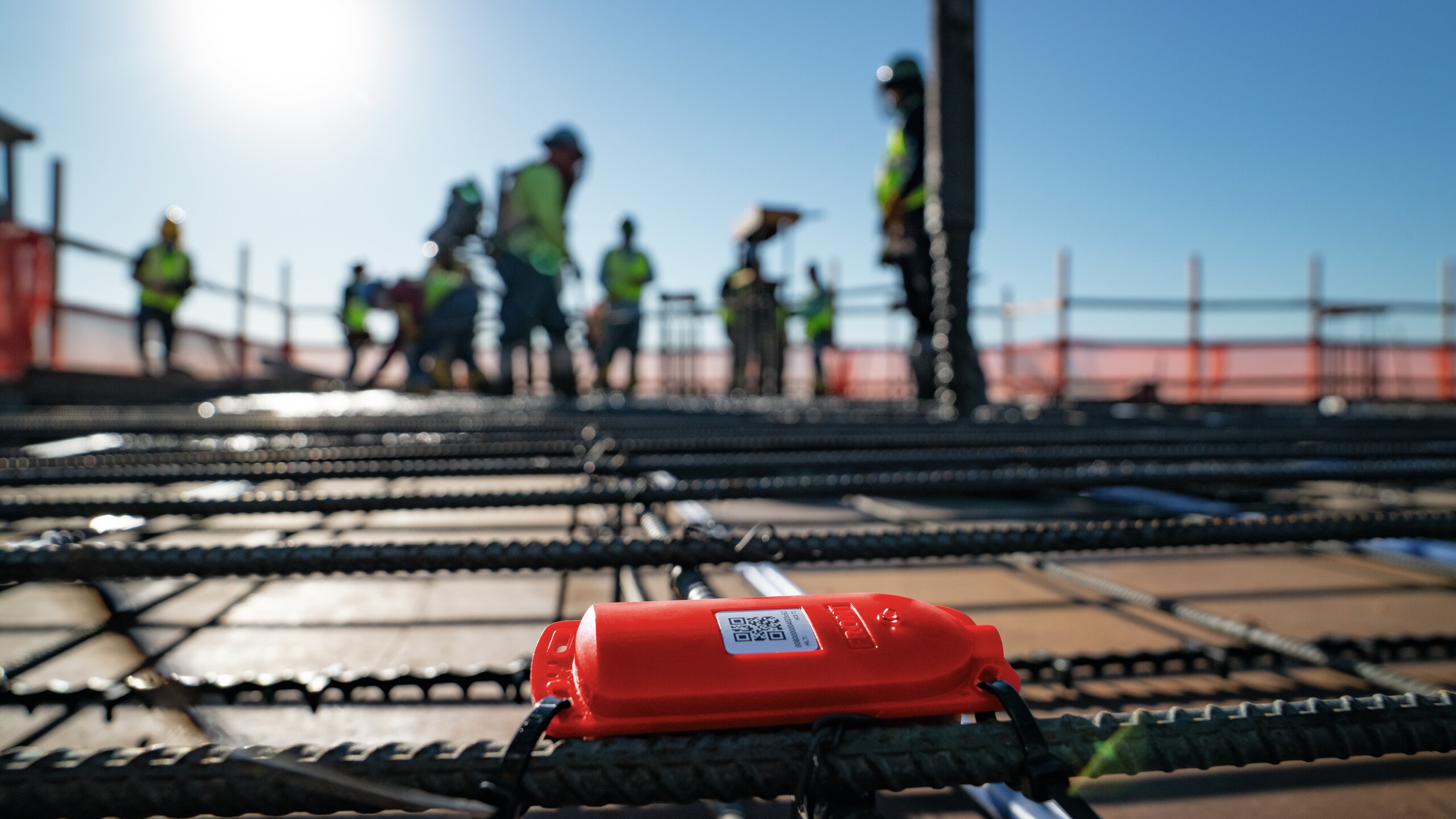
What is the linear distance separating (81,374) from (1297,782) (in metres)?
8.83

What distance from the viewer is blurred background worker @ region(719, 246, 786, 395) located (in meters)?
10.4

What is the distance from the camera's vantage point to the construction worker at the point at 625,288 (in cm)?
1168

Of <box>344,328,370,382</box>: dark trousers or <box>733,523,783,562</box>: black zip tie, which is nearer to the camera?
<box>733,523,783,562</box>: black zip tie

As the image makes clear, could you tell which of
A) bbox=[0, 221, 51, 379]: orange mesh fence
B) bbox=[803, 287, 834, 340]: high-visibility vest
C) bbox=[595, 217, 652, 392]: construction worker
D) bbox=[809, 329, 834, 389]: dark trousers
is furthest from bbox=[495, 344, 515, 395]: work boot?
bbox=[803, 287, 834, 340]: high-visibility vest

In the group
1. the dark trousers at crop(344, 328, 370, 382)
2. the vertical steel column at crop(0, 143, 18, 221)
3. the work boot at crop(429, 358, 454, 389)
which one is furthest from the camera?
the dark trousers at crop(344, 328, 370, 382)

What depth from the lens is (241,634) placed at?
1.58 m

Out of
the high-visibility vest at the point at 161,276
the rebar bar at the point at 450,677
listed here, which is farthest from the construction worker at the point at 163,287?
the rebar bar at the point at 450,677

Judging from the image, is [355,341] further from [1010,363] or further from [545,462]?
[545,462]

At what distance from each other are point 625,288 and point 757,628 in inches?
449

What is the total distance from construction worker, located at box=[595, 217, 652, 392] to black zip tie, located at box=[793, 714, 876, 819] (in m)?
11.2

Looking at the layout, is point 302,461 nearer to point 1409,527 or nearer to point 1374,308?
point 1409,527

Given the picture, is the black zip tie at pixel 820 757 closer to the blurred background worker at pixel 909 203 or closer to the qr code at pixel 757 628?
the qr code at pixel 757 628

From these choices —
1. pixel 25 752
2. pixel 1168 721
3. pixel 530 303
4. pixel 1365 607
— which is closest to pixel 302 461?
pixel 25 752

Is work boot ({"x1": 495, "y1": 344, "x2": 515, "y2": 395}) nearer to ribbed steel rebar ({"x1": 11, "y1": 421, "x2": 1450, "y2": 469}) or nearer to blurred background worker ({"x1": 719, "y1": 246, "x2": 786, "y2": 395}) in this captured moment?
blurred background worker ({"x1": 719, "y1": 246, "x2": 786, "y2": 395})
